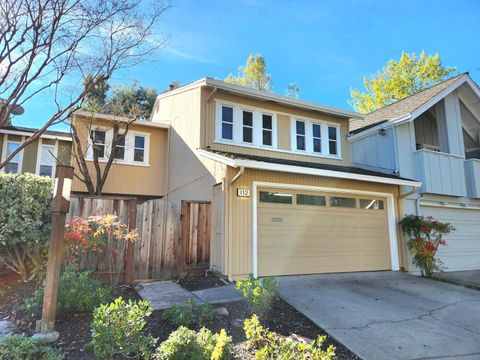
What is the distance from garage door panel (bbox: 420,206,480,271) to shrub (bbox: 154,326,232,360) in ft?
32.1

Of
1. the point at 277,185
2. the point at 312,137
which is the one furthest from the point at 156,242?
the point at 312,137

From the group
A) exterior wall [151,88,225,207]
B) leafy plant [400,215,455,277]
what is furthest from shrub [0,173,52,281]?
leafy plant [400,215,455,277]

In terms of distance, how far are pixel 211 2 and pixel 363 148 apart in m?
8.05

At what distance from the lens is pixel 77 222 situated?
5434mm

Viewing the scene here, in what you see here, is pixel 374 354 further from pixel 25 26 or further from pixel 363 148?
pixel 363 148

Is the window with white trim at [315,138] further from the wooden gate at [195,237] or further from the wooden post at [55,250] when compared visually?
the wooden post at [55,250]

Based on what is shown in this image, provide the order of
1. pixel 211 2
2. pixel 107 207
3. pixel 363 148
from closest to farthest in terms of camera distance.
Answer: pixel 107 207, pixel 211 2, pixel 363 148

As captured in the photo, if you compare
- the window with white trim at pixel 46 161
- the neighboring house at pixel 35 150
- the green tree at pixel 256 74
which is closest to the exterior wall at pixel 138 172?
the neighboring house at pixel 35 150

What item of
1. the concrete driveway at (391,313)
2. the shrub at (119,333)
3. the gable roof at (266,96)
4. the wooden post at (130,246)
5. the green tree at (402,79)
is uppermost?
the green tree at (402,79)

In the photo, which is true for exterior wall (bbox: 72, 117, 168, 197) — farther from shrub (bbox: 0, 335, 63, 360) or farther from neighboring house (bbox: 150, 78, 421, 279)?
shrub (bbox: 0, 335, 63, 360)

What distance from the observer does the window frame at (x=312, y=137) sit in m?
11.0

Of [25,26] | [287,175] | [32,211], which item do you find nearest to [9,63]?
[25,26]

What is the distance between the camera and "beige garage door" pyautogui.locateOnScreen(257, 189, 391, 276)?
768 cm

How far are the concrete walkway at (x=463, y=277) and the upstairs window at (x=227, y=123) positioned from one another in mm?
7918
